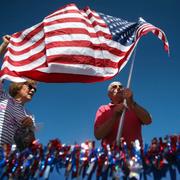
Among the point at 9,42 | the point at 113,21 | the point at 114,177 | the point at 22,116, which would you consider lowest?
the point at 114,177

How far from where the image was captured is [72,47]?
4.38 metres

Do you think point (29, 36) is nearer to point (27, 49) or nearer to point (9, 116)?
point (27, 49)

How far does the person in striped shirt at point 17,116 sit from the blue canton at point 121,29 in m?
1.37

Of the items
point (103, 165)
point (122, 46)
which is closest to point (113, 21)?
point (122, 46)

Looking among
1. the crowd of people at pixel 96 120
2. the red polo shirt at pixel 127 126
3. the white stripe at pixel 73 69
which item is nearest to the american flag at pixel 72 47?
the white stripe at pixel 73 69

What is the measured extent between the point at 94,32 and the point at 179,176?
105 inches

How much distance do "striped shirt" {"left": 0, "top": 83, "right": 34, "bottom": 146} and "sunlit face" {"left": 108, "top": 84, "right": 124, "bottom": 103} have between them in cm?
96

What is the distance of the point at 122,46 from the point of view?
4.73m

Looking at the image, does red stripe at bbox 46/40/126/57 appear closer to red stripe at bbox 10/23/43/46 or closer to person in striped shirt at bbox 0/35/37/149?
red stripe at bbox 10/23/43/46

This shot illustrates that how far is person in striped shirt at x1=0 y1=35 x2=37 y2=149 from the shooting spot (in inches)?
138

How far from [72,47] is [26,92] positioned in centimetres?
79

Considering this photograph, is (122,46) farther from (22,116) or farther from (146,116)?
(22,116)

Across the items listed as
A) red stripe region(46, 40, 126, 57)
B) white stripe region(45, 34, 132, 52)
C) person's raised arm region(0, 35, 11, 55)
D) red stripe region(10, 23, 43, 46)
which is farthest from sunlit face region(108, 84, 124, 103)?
person's raised arm region(0, 35, 11, 55)

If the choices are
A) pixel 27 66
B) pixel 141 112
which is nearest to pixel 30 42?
pixel 27 66
